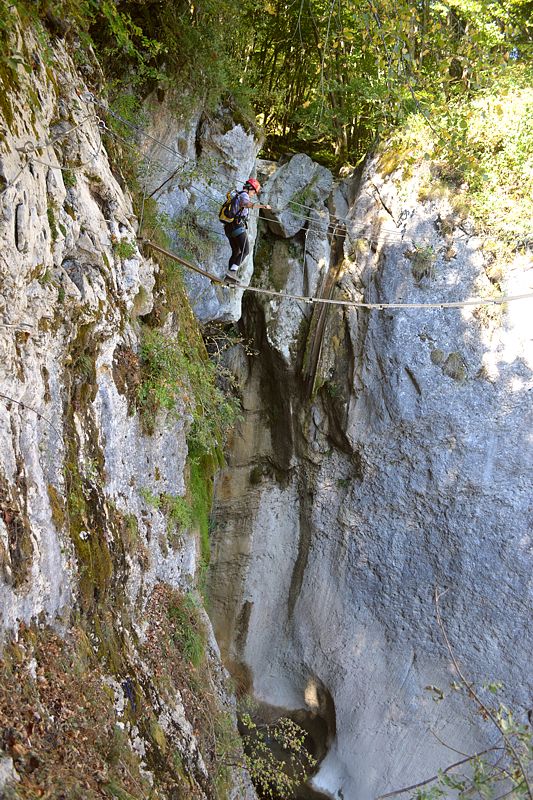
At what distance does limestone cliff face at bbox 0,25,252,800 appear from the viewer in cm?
388

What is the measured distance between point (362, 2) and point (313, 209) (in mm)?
4965

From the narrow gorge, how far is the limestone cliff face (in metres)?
0.03

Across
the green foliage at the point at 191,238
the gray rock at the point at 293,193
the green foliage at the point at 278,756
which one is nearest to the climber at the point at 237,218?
the green foliage at the point at 191,238

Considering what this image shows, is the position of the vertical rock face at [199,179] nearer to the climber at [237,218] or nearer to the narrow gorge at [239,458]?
the narrow gorge at [239,458]

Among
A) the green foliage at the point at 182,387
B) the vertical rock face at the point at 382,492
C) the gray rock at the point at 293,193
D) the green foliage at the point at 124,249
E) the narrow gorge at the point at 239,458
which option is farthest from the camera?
the gray rock at the point at 293,193

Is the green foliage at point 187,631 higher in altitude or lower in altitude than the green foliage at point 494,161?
lower

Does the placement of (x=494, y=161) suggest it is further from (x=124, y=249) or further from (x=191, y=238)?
(x=124, y=249)

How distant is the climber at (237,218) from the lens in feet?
A: 24.3

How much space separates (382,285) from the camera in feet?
32.1

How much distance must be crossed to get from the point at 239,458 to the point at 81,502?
19.3ft

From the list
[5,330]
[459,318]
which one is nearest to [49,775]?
[5,330]

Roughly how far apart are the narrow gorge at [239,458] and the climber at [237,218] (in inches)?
21.2

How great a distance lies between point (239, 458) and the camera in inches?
425

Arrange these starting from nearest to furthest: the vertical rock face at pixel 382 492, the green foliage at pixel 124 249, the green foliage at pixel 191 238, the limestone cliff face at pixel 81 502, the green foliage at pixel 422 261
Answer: the limestone cliff face at pixel 81 502 < the green foliage at pixel 124 249 < the green foliage at pixel 191 238 < the vertical rock face at pixel 382 492 < the green foliage at pixel 422 261
